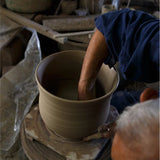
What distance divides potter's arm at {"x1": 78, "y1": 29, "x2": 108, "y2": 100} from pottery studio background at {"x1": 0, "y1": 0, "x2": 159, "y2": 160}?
1.20 ft

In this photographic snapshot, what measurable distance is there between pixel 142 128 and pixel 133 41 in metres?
0.36

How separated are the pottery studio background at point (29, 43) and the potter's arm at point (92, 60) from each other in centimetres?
37

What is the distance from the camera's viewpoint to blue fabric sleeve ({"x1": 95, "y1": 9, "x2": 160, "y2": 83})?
0.68m

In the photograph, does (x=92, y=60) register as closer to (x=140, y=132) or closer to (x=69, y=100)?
(x=69, y=100)

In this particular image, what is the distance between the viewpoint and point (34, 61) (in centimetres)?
168

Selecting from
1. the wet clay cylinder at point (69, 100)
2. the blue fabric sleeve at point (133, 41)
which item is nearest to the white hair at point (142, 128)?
the blue fabric sleeve at point (133, 41)

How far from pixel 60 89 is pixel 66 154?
0.44 meters

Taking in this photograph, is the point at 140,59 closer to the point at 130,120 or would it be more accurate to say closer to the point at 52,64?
the point at 130,120

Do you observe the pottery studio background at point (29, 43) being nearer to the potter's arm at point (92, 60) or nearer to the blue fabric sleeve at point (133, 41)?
the potter's arm at point (92, 60)

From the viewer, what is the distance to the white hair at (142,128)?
486mm

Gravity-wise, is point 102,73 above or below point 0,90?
above

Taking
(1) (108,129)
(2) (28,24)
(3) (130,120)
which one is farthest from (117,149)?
(2) (28,24)

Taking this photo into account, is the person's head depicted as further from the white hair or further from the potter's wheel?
the potter's wheel

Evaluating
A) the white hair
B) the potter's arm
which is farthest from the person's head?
the potter's arm
